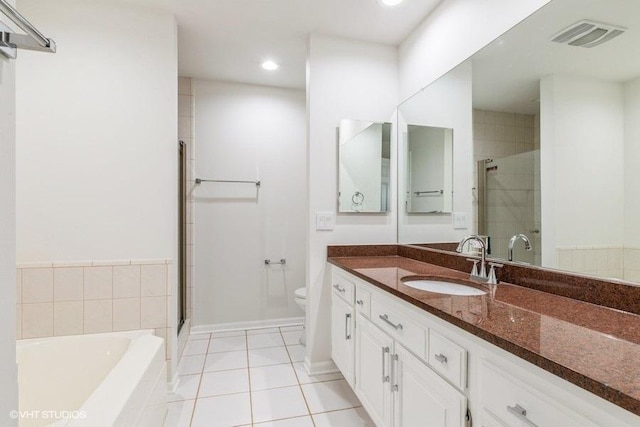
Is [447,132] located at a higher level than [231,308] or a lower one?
higher

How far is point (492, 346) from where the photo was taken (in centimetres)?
81

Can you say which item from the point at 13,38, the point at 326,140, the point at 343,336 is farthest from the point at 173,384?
the point at 13,38

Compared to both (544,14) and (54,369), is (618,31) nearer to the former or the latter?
(544,14)

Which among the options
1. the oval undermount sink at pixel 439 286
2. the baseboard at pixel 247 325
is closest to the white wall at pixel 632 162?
the oval undermount sink at pixel 439 286

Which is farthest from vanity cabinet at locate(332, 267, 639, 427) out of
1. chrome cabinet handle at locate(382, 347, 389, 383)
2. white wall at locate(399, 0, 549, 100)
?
white wall at locate(399, 0, 549, 100)

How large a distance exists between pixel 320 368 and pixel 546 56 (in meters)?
2.25

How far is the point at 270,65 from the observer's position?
268 cm

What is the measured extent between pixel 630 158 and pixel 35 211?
9.44 ft

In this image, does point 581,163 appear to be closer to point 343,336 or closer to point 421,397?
point 421,397

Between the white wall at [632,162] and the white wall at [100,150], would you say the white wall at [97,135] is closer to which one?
the white wall at [100,150]

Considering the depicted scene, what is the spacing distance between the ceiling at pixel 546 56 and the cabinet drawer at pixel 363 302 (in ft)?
3.79

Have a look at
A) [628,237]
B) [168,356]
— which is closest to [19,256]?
[168,356]

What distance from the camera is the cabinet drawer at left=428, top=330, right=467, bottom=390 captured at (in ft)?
2.97

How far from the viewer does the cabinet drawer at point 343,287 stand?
1781 millimetres
